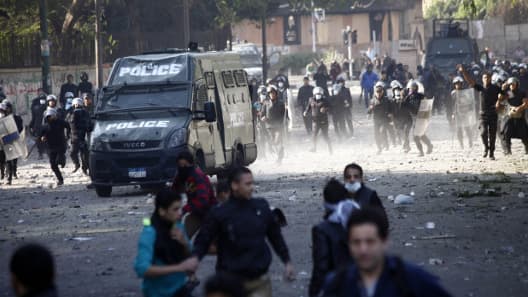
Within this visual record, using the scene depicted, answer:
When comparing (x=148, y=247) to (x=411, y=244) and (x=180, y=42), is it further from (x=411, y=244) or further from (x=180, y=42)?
(x=180, y=42)

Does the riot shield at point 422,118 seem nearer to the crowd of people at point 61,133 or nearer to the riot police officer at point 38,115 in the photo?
the crowd of people at point 61,133

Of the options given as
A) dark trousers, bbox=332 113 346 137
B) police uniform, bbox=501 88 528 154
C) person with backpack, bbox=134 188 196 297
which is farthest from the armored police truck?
person with backpack, bbox=134 188 196 297

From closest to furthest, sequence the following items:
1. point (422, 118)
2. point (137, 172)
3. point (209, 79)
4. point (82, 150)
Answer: point (137, 172) → point (209, 79) → point (82, 150) → point (422, 118)

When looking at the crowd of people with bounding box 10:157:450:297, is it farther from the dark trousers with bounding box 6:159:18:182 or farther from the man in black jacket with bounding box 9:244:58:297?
the dark trousers with bounding box 6:159:18:182

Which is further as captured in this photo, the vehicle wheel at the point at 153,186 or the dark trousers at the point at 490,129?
the dark trousers at the point at 490,129

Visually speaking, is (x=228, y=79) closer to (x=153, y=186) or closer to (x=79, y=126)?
(x=153, y=186)

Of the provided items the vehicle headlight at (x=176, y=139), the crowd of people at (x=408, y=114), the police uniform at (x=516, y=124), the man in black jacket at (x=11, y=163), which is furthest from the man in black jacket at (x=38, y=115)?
the police uniform at (x=516, y=124)

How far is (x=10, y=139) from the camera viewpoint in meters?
24.1

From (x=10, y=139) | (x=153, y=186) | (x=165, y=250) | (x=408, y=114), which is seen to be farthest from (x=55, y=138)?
(x=165, y=250)

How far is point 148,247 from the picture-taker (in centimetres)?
715

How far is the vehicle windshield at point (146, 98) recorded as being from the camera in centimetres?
2069

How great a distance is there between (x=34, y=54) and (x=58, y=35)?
413 centimetres

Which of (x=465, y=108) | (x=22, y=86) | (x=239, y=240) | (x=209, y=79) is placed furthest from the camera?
(x=22, y=86)

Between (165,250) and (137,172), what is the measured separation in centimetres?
1295
